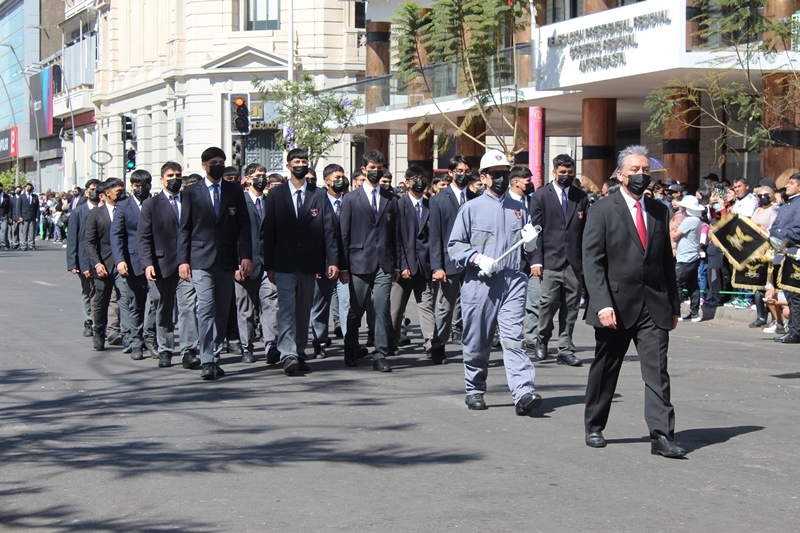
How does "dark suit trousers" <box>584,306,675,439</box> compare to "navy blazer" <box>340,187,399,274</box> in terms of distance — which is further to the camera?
"navy blazer" <box>340,187,399,274</box>

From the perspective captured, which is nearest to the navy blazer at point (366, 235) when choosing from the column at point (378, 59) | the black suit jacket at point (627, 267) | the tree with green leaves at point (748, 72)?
the black suit jacket at point (627, 267)

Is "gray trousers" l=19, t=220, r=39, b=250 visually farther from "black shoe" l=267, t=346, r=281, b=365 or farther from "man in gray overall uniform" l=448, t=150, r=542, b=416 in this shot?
"man in gray overall uniform" l=448, t=150, r=542, b=416

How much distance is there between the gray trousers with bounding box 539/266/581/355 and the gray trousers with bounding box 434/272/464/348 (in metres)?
0.92

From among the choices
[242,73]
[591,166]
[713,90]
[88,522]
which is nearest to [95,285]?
[88,522]

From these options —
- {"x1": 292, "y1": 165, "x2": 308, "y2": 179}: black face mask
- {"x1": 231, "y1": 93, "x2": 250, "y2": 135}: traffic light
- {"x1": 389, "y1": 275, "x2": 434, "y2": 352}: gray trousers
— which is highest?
{"x1": 231, "y1": 93, "x2": 250, "y2": 135}: traffic light

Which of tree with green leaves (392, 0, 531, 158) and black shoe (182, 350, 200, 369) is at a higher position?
tree with green leaves (392, 0, 531, 158)

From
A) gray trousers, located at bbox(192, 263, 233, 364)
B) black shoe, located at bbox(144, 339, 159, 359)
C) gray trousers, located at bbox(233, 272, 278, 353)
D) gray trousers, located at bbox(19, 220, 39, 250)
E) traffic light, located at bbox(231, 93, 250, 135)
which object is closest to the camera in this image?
gray trousers, located at bbox(192, 263, 233, 364)

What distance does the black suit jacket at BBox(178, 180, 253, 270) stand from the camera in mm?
12289

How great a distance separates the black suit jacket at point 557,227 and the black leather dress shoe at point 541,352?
2.78ft

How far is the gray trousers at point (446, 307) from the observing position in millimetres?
13648

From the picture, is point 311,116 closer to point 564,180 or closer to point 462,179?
point 462,179

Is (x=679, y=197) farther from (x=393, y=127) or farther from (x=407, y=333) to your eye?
(x=393, y=127)

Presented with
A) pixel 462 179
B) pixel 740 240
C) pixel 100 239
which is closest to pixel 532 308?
pixel 462 179

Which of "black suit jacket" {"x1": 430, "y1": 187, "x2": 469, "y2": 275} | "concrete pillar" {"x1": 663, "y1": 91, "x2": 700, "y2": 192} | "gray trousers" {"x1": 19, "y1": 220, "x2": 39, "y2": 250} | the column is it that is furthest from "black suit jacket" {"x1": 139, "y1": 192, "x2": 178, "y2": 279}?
"gray trousers" {"x1": 19, "y1": 220, "x2": 39, "y2": 250}
